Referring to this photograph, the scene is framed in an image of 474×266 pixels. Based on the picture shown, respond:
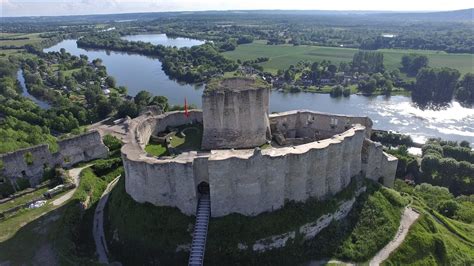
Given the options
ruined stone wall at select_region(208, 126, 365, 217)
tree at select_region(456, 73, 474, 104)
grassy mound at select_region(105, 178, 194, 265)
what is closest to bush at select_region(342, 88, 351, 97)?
tree at select_region(456, 73, 474, 104)

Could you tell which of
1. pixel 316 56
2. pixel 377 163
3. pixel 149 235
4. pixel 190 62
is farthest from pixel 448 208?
pixel 316 56

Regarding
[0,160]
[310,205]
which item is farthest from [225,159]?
[0,160]

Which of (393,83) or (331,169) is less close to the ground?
(331,169)

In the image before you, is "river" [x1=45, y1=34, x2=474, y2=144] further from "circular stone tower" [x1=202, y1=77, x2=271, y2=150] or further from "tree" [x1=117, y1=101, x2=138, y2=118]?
"circular stone tower" [x1=202, y1=77, x2=271, y2=150]

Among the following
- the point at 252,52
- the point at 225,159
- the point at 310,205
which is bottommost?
the point at 252,52

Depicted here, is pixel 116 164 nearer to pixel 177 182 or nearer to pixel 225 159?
pixel 177 182

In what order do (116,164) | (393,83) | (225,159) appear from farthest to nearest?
(393,83)
(116,164)
(225,159)

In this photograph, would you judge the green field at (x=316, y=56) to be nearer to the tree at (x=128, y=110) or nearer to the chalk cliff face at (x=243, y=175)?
the tree at (x=128, y=110)

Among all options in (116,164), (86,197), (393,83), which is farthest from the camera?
(393,83)
